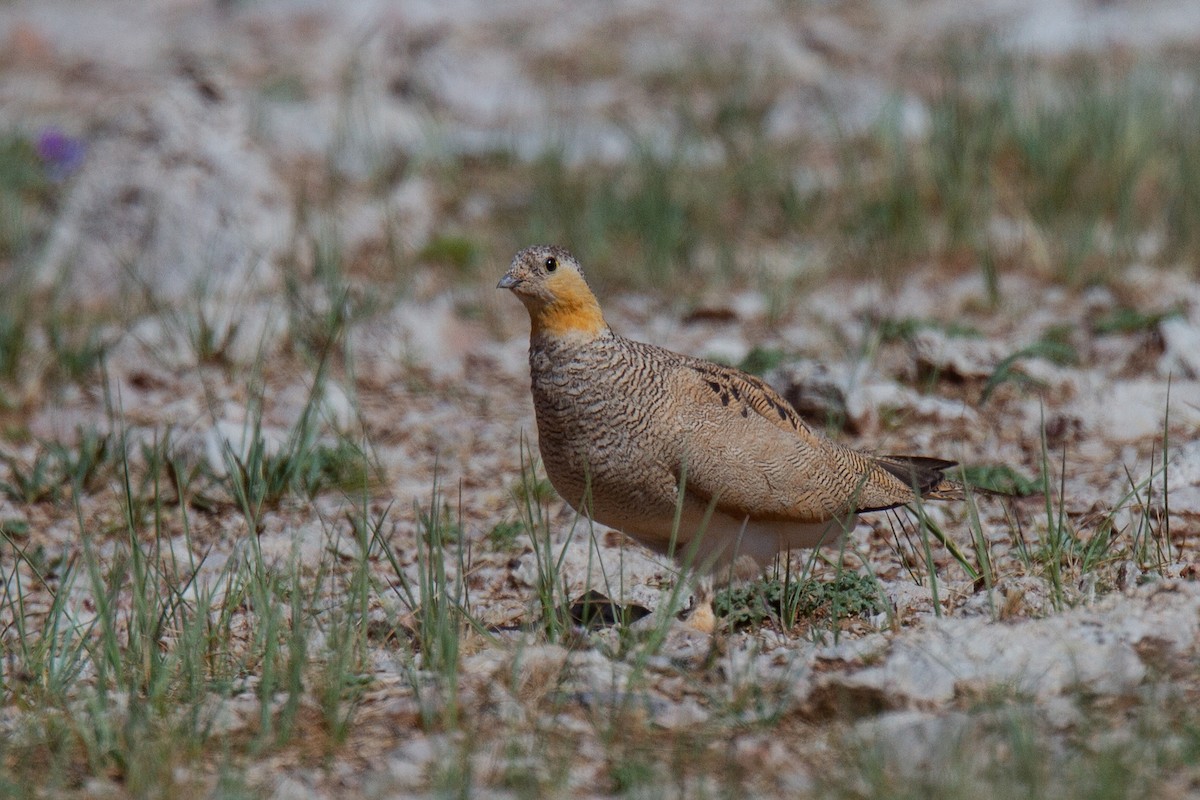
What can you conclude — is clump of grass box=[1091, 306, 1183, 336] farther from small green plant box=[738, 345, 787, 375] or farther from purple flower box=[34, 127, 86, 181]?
purple flower box=[34, 127, 86, 181]

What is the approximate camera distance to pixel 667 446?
4.46 meters

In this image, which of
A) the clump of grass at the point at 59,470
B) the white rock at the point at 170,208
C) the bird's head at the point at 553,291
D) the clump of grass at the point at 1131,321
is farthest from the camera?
the white rock at the point at 170,208

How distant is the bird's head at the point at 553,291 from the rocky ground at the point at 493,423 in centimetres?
68

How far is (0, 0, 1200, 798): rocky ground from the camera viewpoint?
11.4ft

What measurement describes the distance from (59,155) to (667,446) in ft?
17.2

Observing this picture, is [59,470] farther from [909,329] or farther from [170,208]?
[909,329]

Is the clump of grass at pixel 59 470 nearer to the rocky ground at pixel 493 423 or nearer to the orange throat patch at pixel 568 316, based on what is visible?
the rocky ground at pixel 493 423

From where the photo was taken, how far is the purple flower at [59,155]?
8.38 metres

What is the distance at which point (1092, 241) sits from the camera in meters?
7.61

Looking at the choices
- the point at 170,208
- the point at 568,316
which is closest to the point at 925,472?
the point at 568,316

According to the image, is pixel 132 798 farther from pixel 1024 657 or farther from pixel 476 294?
pixel 476 294

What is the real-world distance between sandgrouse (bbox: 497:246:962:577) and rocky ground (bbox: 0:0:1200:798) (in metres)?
0.22

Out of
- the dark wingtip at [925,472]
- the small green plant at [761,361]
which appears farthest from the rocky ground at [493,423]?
the dark wingtip at [925,472]

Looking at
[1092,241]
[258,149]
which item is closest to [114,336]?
[258,149]
